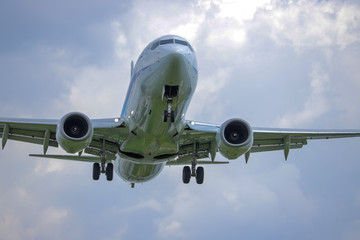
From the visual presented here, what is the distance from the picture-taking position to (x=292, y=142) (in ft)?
85.2

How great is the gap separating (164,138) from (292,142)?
817 centimetres

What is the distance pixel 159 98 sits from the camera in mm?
19328

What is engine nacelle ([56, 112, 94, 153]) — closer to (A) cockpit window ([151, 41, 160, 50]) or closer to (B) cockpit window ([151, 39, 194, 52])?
(A) cockpit window ([151, 41, 160, 50])

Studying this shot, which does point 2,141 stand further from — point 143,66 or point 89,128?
point 143,66

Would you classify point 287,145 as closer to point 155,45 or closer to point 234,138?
point 234,138

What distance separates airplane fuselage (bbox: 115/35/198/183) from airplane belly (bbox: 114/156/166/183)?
1.37 meters

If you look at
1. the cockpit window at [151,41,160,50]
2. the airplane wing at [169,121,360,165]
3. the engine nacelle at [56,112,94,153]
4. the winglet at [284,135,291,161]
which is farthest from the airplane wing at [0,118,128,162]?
the winglet at [284,135,291,161]

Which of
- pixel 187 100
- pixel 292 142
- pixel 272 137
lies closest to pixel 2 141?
pixel 187 100

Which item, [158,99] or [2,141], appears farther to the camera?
[2,141]

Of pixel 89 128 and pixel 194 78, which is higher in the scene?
pixel 194 78

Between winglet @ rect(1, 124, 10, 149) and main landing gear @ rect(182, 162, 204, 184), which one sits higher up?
winglet @ rect(1, 124, 10, 149)

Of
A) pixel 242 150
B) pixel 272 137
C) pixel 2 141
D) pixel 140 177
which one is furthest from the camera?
pixel 140 177

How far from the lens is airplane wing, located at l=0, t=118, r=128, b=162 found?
2180 centimetres

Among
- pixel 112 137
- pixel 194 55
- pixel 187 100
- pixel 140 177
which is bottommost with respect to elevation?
pixel 140 177
